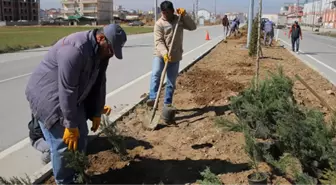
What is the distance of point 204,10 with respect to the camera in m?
145

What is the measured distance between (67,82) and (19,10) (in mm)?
122589

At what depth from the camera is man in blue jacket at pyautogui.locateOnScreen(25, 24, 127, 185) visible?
2908 millimetres

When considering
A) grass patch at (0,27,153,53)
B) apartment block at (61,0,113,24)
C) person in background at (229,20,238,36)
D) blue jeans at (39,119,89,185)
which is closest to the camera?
blue jeans at (39,119,89,185)

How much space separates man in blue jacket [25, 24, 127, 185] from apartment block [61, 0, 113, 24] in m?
118

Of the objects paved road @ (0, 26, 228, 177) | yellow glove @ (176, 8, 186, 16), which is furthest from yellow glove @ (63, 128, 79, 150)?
yellow glove @ (176, 8, 186, 16)

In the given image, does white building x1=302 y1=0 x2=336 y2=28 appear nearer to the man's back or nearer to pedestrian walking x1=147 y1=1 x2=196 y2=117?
pedestrian walking x1=147 y1=1 x2=196 y2=117

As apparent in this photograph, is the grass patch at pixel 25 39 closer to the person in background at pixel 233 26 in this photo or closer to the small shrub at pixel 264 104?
the person in background at pixel 233 26

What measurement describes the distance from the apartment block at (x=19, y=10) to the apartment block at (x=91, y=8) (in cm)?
1037

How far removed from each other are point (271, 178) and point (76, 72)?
6.81ft

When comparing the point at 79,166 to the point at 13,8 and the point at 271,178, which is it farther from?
the point at 13,8

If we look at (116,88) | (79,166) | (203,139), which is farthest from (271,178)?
(116,88)

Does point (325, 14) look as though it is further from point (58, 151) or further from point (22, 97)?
point (58, 151)

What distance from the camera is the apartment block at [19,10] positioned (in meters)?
107

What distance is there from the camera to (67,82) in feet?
9.55
